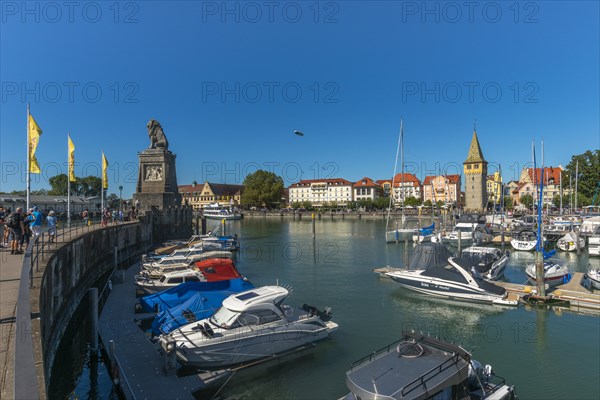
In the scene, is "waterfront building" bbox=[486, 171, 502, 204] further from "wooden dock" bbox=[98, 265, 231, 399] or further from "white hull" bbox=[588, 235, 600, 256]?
"wooden dock" bbox=[98, 265, 231, 399]

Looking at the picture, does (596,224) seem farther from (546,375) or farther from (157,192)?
(157,192)

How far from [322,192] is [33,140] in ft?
524

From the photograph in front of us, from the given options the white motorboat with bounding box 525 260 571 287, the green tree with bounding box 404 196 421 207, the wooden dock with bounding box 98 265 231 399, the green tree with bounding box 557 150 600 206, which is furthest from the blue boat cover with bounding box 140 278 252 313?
the green tree with bounding box 404 196 421 207

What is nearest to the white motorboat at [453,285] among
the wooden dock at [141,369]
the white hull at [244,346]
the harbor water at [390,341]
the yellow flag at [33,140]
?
the harbor water at [390,341]

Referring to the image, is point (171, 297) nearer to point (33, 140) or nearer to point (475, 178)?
point (33, 140)

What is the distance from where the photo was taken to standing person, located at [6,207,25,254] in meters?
18.2

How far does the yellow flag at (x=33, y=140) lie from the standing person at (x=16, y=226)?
5899 millimetres

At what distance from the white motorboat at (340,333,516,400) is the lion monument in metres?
47.4

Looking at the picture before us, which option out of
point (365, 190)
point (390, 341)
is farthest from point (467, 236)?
point (365, 190)

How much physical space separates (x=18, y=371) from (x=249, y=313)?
11094 mm

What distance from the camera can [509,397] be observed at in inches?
452

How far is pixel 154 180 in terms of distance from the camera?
169ft

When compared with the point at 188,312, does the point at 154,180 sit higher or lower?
higher

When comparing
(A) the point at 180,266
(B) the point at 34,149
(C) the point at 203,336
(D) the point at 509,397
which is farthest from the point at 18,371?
(A) the point at 180,266
